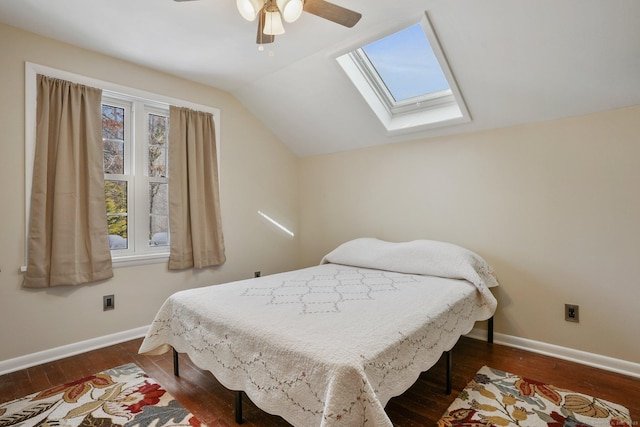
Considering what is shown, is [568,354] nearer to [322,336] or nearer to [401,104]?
[322,336]

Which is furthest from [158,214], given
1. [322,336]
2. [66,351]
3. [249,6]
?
[322,336]

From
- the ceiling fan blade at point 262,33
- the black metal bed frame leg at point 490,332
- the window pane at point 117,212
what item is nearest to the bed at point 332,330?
the black metal bed frame leg at point 490,332

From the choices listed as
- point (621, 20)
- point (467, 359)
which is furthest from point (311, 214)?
point (621, 20)

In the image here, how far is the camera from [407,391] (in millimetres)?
1896

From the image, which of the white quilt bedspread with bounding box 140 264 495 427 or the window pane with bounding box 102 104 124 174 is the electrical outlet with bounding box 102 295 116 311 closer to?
the white quilt bedspread with bounding box 140 264 495 427

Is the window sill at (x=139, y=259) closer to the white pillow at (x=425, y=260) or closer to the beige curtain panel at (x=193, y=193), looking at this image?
the beige curtain panel at (x=193, y=193)

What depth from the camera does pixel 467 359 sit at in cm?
237

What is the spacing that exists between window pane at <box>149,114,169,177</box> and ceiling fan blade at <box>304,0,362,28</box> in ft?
6.45

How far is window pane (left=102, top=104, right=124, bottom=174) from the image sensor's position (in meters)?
2.71

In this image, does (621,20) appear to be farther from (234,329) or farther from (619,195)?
(234,329)

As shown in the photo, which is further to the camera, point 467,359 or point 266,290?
point 467,359

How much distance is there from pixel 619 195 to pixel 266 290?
248cm

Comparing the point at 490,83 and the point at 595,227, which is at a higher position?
the point at 490,83

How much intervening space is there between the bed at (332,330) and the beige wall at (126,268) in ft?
2.87
